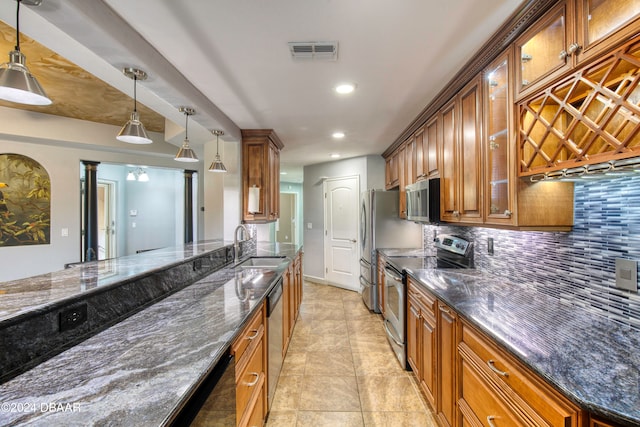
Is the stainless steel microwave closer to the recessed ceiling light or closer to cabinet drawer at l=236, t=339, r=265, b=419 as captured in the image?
the recessed ceiling light

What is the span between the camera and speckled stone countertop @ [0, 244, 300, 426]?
0.68 metres

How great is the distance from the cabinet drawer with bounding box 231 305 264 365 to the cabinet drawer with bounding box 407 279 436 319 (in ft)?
3.72

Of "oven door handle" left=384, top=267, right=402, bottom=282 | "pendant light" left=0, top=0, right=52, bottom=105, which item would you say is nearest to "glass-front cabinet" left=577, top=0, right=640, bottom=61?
"oven door handle" left=384, top=267, right=402, bottom=282

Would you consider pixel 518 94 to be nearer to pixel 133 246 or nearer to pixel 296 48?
pixel 296 48

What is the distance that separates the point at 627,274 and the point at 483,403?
0.85 m

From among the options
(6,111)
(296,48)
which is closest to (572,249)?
(296,48)

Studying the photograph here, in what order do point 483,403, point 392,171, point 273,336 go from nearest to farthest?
point 483,403, point 273,336, point 392,171

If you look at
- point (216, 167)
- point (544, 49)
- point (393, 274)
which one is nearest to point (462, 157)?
point (544, 49)

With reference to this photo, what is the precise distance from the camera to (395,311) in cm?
273

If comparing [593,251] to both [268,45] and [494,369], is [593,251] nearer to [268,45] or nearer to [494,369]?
[494,369]

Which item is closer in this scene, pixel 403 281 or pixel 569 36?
pixel 569 36

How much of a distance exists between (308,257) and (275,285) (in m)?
3.79

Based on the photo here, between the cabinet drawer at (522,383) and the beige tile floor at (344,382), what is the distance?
962 millimetres

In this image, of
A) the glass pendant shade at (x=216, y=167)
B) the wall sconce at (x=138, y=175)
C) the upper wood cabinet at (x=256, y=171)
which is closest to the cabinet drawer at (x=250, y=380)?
the glass pendant shade at (x=216, y=167)
